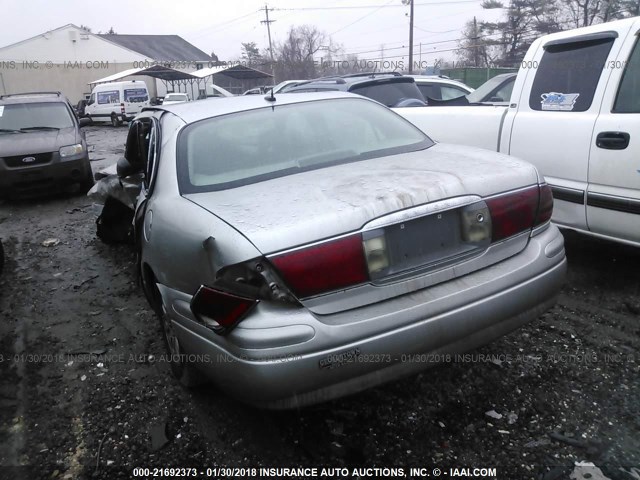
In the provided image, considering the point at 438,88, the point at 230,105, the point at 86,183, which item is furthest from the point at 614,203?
the point at 86,183

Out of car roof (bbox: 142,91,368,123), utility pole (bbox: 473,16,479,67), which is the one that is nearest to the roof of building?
utility pole (bbox: 473,16,479,67)

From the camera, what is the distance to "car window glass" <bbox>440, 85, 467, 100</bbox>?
9.80 meters

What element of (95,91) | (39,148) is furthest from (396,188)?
(95,91)

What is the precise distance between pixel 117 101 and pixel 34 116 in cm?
1804

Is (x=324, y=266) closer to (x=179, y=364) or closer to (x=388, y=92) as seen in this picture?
(x=179, y=364)

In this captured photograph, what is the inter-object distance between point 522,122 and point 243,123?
7.91 feet

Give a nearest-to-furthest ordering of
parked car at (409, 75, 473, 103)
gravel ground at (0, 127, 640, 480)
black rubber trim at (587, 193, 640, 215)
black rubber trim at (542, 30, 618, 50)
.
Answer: gravel ground at (0, 127, 640, 480), black rubber trim at (587, 193, 640, 215), black rubber trim at (542, 30, 618, 50), parked car at (409, 75, 473, 103)

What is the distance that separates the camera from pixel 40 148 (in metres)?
8.23

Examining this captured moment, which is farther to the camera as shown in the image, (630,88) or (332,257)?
(630,88)

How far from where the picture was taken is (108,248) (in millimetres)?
5867

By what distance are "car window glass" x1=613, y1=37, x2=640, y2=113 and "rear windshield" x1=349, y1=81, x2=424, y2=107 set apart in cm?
406

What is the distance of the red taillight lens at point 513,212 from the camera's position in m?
2.40

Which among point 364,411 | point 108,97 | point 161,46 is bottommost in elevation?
point 364,411

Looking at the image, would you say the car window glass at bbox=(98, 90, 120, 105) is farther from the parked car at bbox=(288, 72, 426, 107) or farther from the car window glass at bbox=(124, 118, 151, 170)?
the car window glass at bbox=(124, 118, 151, 170)
